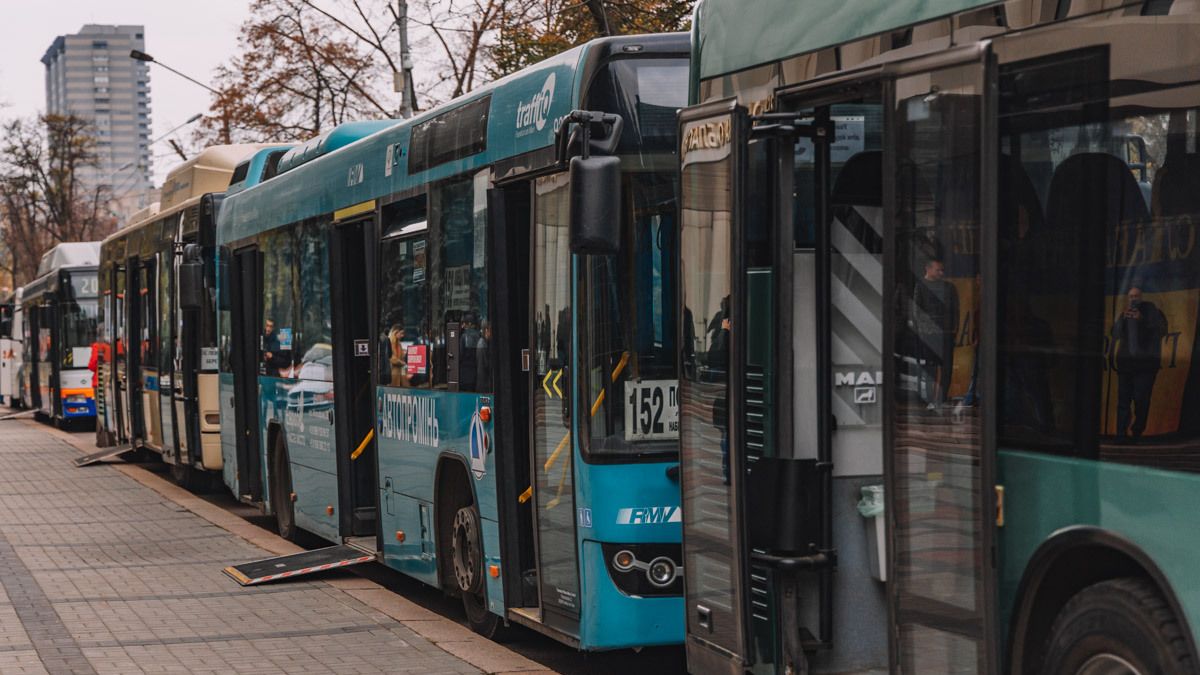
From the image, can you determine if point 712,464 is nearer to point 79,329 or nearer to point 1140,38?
point 1140,38

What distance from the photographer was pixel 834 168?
6016 millimetres

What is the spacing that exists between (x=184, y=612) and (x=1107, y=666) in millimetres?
7651

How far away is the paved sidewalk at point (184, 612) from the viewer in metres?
9.19

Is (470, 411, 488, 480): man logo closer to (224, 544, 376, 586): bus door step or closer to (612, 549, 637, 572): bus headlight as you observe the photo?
(612, 549, 637, 572): bus headlight

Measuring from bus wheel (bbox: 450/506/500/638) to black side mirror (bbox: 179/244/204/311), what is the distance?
343 inches

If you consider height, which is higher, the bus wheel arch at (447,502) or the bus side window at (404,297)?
the bus side window at (404,297)

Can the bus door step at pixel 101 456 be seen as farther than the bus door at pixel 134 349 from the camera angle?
Yes

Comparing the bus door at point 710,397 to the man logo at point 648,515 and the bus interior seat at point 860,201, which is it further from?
the man logo at point 648,515

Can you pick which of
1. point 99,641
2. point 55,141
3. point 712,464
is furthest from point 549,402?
point 55,141

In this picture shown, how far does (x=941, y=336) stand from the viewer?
198 inches

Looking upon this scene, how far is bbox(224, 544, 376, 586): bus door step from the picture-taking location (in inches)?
474

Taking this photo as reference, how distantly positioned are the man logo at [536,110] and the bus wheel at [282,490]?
21.2 ft

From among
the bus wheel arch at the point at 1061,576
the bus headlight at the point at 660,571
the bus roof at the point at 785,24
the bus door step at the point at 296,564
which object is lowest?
the bus door step at the point at 296,564

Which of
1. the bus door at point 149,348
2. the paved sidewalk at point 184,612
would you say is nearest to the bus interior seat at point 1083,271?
the paved sidewalk at point 184,612
